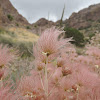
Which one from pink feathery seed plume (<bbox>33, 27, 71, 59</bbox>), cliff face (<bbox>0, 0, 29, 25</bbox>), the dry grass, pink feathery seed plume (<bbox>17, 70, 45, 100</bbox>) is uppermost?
cliff face (<bbox>0, 0, 29, 25</bbox>)

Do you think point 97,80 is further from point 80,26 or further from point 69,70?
point 80,26

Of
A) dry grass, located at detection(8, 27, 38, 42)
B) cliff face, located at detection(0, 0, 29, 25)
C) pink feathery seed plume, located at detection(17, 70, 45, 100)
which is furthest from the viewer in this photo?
cliff face, located at detection(0, 0, 29, 25)

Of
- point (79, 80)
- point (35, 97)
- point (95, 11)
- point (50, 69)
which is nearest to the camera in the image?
point (35, 97)

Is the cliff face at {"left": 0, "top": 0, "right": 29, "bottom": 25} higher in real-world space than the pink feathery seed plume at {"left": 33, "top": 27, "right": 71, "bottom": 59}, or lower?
higher

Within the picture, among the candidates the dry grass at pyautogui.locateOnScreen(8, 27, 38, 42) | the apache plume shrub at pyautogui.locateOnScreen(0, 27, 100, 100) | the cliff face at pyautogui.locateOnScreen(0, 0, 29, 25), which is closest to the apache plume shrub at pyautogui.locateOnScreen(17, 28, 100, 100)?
the apache plume shrub at pyautogui.locateOnScreen(0, 27, 100, 100)

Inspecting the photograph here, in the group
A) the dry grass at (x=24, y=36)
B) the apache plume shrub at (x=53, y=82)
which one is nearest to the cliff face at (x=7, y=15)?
the dry grass at (x=24, y=36)

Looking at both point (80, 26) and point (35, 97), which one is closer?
point (35, 97)

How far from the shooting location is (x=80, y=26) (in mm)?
28672

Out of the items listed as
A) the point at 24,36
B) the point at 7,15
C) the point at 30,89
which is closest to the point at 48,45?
the point at 30,89

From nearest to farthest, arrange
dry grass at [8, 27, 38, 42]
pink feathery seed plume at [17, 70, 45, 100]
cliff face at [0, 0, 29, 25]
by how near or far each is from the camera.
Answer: pink feathery seed plume at [17, 70, 45, 100] → dry grass at [8, 27, 38, 42] → cliff face at [0, 0, 29, 25]

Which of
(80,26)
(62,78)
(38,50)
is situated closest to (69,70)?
(62,78)

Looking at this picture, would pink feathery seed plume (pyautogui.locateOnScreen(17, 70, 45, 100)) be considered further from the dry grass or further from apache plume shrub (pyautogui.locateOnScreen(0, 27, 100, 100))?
the dry grass

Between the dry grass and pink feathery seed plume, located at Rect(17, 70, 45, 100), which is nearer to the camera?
pink feathery seed plume, located at Rect(17, 70, 45, 100)

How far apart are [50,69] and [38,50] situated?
0.21 metres
